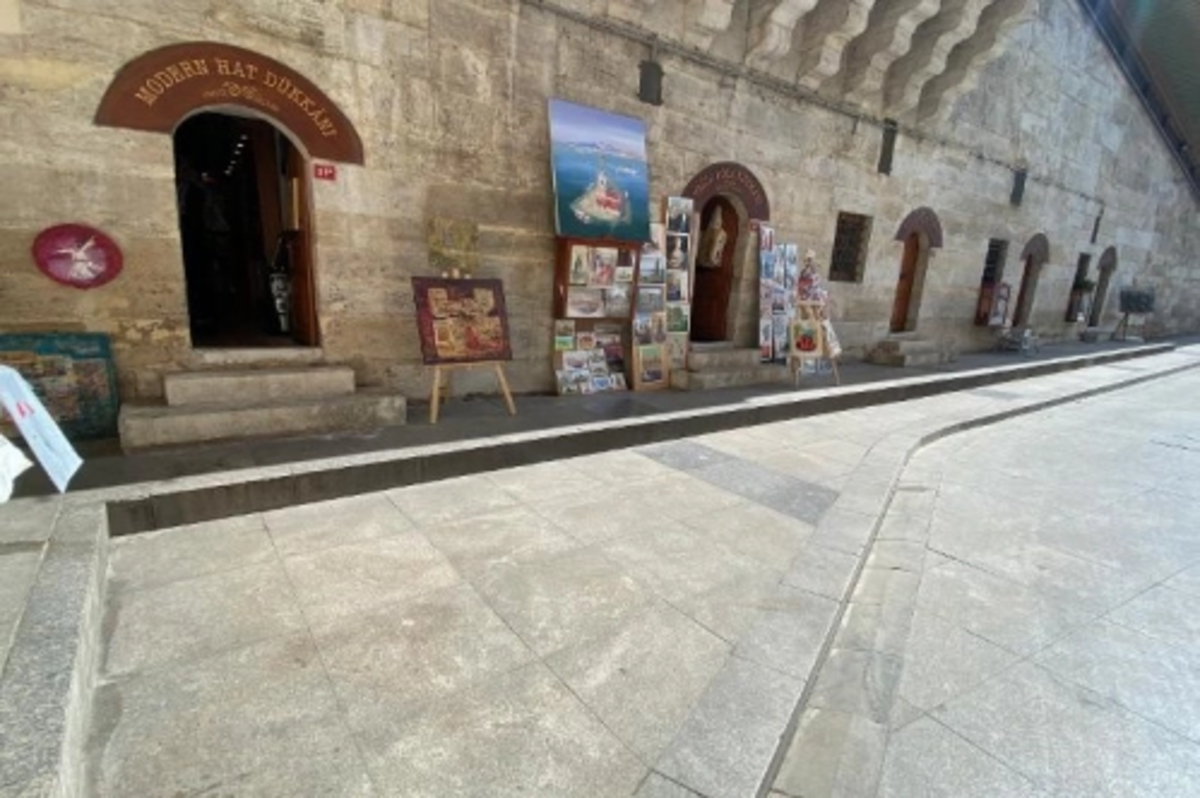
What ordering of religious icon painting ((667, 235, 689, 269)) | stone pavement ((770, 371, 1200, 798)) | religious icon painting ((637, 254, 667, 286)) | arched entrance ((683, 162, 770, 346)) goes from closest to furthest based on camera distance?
stone pavement ((770, 371, 1200, 798)) → religious icon painting ((637, 254, 667, 286)) → religious icon painting ((667, 235, 689, 269)) → arched entrance ((683, 162, 770, 346))

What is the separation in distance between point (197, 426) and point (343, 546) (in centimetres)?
201

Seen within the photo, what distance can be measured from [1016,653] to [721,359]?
5.74m

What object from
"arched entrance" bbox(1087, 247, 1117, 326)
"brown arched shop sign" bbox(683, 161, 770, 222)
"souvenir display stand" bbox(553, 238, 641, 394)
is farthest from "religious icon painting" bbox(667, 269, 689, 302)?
"arched entrance" bbox(1087, 247, 1117, 326)

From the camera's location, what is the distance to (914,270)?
1173 centimetres

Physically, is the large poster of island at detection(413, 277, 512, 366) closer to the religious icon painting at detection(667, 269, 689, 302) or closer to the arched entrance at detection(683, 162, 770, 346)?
the religious icon painting at detection(667, 269, 689, 302)

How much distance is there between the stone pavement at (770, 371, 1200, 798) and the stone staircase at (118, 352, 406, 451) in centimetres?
410

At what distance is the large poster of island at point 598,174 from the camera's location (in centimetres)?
614

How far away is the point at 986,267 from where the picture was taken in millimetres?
13570

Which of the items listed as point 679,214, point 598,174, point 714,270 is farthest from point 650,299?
point 714,270

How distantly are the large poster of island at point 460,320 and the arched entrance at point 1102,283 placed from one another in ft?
66.9

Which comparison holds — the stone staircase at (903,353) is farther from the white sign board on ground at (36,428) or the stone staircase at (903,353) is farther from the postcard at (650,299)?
the white sign board on ground at (36,428)

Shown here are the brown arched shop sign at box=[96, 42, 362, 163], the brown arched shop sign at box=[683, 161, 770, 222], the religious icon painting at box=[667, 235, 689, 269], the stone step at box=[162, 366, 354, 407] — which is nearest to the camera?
the brown arched shop sign at box=[96, 42, 362, 163]

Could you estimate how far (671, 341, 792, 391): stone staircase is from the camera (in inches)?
297

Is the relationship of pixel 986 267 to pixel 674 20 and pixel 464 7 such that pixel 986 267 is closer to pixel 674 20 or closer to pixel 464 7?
pixel 674 20
